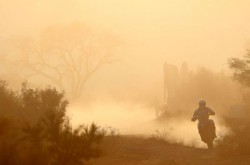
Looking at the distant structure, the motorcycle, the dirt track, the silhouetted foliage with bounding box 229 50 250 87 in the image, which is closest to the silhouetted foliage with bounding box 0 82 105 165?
the dirt track

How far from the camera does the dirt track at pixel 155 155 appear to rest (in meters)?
13.6

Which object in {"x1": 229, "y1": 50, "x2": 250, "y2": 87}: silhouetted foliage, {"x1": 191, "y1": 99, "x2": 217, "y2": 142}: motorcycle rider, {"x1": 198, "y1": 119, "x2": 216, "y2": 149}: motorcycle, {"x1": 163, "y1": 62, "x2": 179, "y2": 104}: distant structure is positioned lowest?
{"x1": 198, "y1": 119, "x2": 216, "y2": 149}: motorcycle

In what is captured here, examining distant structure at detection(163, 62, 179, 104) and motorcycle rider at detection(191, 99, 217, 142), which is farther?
distant structure at detection(163, 62, 179, 104)

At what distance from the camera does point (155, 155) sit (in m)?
15.8

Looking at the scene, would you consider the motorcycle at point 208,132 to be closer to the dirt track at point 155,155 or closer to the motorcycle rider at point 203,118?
the motorcycle rider at point 203,118

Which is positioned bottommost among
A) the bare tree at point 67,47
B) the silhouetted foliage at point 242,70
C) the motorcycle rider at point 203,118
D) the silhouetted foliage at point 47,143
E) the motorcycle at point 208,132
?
the silhouetted foliage at point 47,143

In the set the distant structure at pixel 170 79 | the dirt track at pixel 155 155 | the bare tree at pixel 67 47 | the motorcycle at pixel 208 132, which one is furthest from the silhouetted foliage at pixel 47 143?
the bare tree at pixel 67 47

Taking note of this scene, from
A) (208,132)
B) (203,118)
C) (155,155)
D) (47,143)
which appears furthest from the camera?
(203,118)

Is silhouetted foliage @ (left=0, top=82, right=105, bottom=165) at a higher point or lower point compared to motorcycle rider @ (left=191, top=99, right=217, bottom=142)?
lower

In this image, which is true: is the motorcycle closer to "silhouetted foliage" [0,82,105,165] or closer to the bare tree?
"silhouetted foliage" [0,82,105,165]

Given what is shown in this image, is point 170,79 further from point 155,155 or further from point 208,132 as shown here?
point 155,155

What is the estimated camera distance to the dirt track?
13.6m

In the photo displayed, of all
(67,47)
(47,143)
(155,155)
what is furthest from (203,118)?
(67,47)

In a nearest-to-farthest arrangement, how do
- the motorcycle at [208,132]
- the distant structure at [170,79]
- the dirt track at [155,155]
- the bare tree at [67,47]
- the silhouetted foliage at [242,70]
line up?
the dirt track at [155,155]
the motorcycle at [208,132]
the silhouetted foliage at [242,70]
the distant structure at [170,79]
the bare tree at [67,47]
